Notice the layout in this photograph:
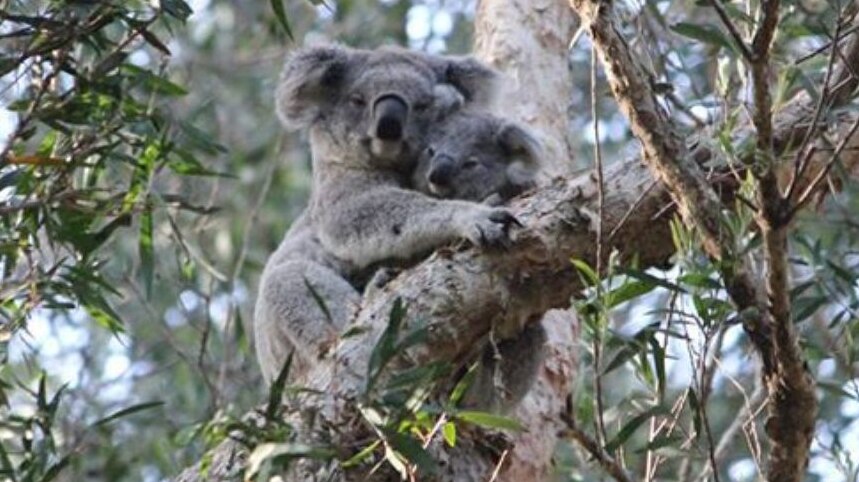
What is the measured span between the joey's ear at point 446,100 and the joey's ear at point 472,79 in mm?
38

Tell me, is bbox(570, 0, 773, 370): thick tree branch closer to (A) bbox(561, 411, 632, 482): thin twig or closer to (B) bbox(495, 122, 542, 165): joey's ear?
(A) bbox(561, 411, 632, 482): thin twig

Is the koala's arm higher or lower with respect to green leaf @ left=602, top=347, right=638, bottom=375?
higher

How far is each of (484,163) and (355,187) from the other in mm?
441

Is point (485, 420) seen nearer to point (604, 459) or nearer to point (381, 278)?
point (604, 459)

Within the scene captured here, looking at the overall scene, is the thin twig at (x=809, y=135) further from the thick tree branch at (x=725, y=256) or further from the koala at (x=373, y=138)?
the koala at (x=373, y=138)

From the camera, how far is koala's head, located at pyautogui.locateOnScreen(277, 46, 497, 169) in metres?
4.66

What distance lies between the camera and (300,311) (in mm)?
4336

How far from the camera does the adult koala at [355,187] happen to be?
4203 mm

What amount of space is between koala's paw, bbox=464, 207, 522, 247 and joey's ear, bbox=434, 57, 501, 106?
114cm

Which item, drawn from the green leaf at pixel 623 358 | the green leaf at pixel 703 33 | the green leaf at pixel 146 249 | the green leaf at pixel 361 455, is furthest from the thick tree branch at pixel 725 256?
the green leaf at pixel 146 249

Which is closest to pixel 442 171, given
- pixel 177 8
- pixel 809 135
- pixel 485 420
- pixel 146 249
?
pixel 146 249

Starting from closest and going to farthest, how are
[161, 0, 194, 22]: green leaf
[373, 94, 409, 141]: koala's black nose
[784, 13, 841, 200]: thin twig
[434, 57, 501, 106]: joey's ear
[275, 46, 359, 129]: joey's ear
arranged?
[784, 13, 841, 200]: thin twig
[161, 0, 194, 22]: green leaf
[373, 94, 409, 141]: koala's black nose
[434, 57, 501, 106]: joey's ear
[275, 46, 359, 129]: joey's ear

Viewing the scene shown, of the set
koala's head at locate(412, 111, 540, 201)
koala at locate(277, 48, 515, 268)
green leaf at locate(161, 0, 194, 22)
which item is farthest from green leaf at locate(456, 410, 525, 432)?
koala's head at locate(412, 111, 540, 201)

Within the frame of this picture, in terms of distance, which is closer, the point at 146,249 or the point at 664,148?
the point at 664,148
